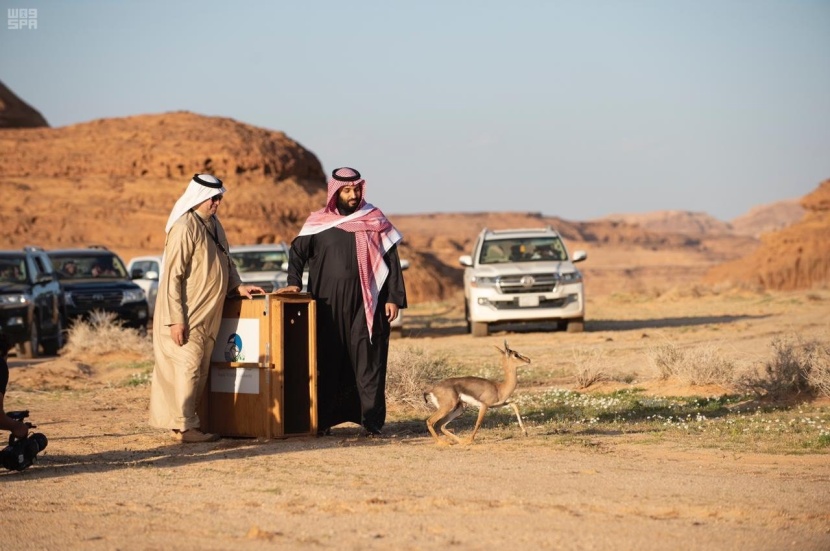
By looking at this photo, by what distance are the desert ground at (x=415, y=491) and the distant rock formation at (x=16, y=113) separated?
→ 198 ft

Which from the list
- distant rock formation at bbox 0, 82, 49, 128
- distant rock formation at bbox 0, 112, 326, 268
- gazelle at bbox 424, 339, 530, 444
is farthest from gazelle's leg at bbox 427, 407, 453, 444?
distant rock formation at bbox 0, 82, 49, 128

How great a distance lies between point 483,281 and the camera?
890 inches

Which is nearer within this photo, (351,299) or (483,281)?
(351,299)

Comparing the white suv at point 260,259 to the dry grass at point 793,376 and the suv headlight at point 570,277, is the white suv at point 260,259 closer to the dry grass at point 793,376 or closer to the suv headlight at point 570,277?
the suv headlight at point 570,277

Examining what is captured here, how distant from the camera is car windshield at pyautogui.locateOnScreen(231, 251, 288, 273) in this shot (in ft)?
A: 75.3

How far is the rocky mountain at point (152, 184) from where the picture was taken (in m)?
55.0

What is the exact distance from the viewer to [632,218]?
174 m

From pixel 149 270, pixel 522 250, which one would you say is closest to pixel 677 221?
pixel 149 270

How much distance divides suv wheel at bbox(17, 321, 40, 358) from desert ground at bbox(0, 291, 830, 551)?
9.16 meters

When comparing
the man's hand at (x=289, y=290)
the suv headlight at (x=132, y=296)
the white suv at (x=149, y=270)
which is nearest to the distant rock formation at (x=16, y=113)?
the white suv at (x=149, y=270)

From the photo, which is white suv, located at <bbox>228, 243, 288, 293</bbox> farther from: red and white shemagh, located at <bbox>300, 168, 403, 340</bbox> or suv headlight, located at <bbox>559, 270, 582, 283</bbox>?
red and white shemagh, located at <bbox>300, 168, 403, 340</bbox>

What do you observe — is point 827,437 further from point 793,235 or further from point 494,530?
point 793,235

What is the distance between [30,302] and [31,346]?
1212 mm

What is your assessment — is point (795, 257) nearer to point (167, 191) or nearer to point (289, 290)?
point (167, 191)
